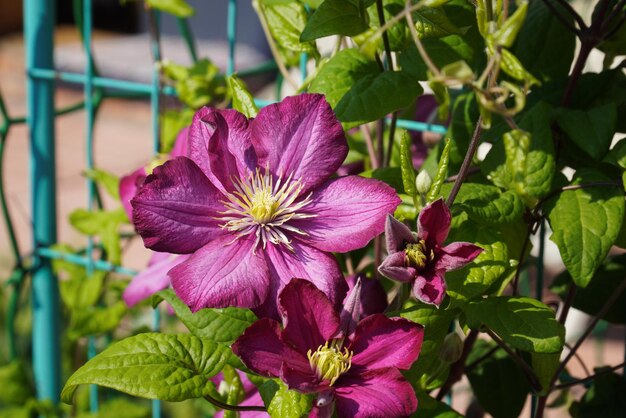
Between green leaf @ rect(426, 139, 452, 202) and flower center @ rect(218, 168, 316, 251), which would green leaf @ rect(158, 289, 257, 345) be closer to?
flower center @ rect(218, 168, 316, 251)

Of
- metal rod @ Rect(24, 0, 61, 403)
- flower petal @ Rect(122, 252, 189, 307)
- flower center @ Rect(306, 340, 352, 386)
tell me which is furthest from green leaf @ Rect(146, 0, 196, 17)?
flower center @ Rect(306, 340, 352, 386)

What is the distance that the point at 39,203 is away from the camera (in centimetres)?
148

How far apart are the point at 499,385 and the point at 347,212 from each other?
0.39 meters

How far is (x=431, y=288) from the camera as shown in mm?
649

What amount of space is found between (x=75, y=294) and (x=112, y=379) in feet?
2.59

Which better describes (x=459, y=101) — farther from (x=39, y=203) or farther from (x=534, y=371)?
(x=39, y=203)

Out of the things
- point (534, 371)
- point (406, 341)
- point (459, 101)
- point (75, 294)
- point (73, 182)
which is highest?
point (459, 101)

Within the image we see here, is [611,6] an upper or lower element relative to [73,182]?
upper

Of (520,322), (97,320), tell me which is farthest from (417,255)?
(97,320)

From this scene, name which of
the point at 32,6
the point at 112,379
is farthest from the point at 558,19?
the point at 32,6

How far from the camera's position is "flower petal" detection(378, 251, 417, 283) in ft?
2.11

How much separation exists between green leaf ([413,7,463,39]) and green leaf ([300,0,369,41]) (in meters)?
0.05

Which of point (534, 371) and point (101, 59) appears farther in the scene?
point (101, 59)

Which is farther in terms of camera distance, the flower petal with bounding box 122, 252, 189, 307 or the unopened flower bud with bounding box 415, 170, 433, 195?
the flower petal with bounding box 122, 252, 189, 307
